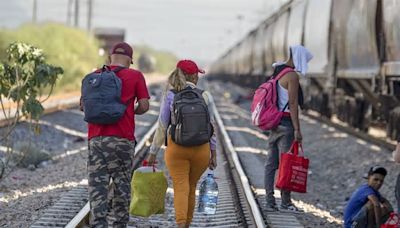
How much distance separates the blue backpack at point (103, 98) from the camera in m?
6.20

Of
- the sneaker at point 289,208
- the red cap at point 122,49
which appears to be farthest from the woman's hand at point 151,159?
the sneaker at point 289,208

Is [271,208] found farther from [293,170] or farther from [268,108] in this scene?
[268,108]

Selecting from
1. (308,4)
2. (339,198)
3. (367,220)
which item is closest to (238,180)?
(339,198)

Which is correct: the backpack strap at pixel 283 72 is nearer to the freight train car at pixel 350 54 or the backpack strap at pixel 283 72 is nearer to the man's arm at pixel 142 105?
the man's arm at pixel 142 105

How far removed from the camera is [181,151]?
21.7 ft

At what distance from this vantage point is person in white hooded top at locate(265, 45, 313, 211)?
833 centimetres

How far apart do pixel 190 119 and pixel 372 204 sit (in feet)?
6.03

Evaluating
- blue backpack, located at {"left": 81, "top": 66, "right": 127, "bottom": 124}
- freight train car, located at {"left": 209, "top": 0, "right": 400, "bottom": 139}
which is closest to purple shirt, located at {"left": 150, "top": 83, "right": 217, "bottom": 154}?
blue backpack, located at {"left": 81, "top": 66, "right": 127, "bottom": 124}

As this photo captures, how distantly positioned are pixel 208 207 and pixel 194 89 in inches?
64.4

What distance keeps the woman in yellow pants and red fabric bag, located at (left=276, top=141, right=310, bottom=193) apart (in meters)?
1.76

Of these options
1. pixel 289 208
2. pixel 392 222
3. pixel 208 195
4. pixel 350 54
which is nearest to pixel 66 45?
pixel 350 54

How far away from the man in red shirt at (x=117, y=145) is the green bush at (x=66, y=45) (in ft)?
125

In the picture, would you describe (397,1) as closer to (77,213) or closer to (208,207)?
(208,207)

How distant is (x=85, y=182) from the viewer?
10047 mm
